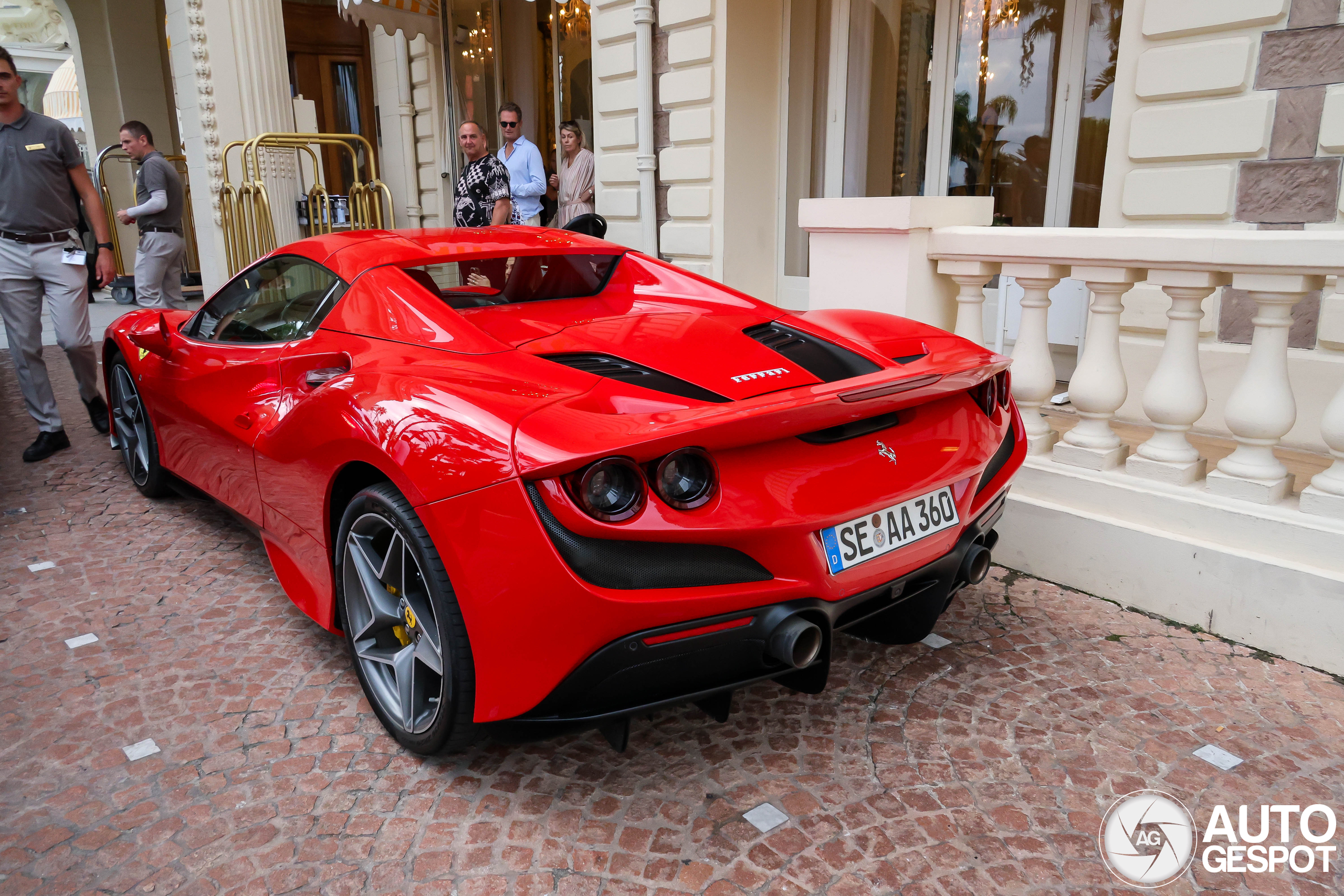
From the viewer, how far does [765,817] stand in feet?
6.81

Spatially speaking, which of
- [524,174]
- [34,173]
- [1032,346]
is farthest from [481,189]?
[1032,346]

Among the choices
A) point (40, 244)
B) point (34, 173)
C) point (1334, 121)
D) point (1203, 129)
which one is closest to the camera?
point (1334, 121)

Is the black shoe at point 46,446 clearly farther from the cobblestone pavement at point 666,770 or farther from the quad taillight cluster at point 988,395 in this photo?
the quad taillight cluster at point 988,395

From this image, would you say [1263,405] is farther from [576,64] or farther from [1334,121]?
[576,64]

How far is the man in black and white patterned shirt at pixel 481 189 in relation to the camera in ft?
24.1

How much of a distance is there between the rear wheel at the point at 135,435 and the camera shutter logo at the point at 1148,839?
4047mm

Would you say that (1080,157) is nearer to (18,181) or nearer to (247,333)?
(247,333)

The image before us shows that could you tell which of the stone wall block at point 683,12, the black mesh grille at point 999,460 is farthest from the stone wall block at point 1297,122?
the stone wall block at point 683,12

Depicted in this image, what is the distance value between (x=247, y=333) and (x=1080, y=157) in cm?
573

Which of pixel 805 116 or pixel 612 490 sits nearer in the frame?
pixel 612 490

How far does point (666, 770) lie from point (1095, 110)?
594 cm

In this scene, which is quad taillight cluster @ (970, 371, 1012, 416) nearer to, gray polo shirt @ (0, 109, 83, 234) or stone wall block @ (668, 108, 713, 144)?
gray polo shirt @ (0, 109, 83, 234)

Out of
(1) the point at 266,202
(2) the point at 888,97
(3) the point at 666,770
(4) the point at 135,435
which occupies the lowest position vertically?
(3) the point at 666,770

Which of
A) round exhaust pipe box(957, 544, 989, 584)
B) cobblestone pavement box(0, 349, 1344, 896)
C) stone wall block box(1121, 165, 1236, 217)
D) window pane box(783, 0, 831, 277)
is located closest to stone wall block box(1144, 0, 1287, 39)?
stone wall block box(1121, 165, 1236, 217)
